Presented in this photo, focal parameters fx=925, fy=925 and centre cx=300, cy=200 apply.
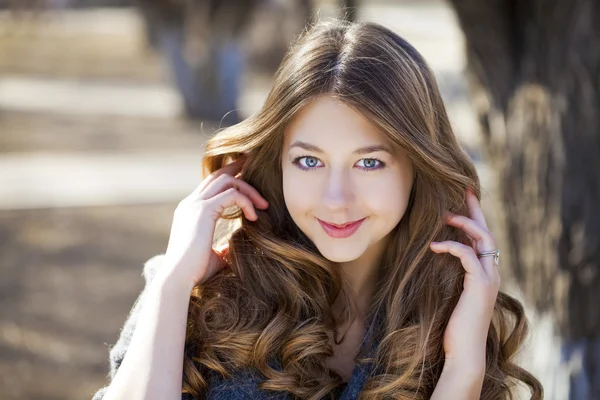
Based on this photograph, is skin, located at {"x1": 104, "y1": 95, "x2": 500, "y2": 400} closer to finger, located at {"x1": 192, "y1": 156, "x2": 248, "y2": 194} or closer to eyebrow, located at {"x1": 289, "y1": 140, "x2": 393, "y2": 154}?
eyebrow, located at {"x1": 289, "y1": 140, "x2": 393, "y2": 154}

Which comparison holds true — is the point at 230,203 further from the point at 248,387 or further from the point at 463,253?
the point at 463,253

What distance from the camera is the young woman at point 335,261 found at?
7.09 ft

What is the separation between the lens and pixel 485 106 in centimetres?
370

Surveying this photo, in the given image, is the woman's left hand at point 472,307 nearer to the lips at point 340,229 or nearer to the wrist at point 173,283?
the lips at point 340,229

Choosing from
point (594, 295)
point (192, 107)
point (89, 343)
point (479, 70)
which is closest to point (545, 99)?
point (479, 70)

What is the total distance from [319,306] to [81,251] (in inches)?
202

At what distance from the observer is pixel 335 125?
2.16 metres

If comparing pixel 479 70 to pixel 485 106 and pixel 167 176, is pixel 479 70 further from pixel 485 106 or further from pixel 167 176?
pixel 167 176

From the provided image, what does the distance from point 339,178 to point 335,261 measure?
249mm

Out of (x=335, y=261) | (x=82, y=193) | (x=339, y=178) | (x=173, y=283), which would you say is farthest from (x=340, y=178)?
(x=82, y=193)

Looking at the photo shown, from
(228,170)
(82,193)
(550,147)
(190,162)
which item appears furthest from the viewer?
(190,162)

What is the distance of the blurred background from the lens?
3295 millimetres

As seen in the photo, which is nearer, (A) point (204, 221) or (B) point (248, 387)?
(B) point (248, 387)

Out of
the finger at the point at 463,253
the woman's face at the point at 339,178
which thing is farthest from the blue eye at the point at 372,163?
the finger at the point at 463,253
